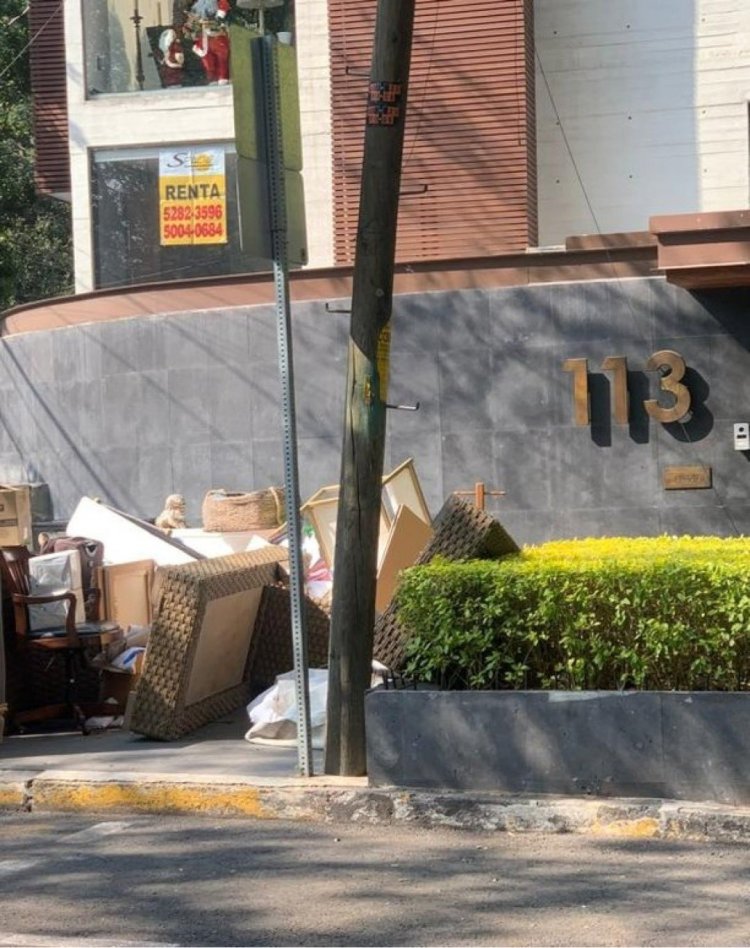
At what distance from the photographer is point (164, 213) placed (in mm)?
21406

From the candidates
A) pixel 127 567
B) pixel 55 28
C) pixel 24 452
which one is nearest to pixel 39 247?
pixel 55 28

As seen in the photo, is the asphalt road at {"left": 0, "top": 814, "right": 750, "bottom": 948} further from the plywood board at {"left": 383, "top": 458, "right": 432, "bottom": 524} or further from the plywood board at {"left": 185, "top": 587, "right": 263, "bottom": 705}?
the plywood board at {"left": 383, "top": 458, "right": 432, "bottom": 524}

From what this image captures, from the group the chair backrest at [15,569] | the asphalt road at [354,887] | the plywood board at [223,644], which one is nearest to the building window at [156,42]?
the chair backrest at [15,569]

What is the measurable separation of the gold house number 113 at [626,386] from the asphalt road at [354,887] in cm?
867

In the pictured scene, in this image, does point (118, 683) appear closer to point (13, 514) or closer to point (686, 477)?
point (13, 514)

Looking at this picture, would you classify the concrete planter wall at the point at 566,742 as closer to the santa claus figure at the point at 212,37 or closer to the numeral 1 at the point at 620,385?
the numeral 1 at the point at 620,385

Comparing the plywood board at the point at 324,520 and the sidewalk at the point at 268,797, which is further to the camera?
the plywood board at the point at 324,520

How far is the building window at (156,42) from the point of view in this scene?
21.6m

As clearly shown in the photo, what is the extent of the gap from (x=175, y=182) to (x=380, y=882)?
16.2 m

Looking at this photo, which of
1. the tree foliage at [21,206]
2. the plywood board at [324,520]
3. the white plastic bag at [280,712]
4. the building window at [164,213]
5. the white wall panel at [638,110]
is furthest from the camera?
the tree foliage at [21,206]

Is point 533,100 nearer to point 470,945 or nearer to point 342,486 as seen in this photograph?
point 342,486

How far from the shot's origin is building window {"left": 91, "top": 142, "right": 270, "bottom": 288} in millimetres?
21094

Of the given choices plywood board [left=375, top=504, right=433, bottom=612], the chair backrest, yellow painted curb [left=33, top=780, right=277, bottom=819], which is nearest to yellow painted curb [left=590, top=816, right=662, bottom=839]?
yellow painted curb [left=33, top=780, right=277, bottom=819]

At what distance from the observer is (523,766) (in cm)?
766
